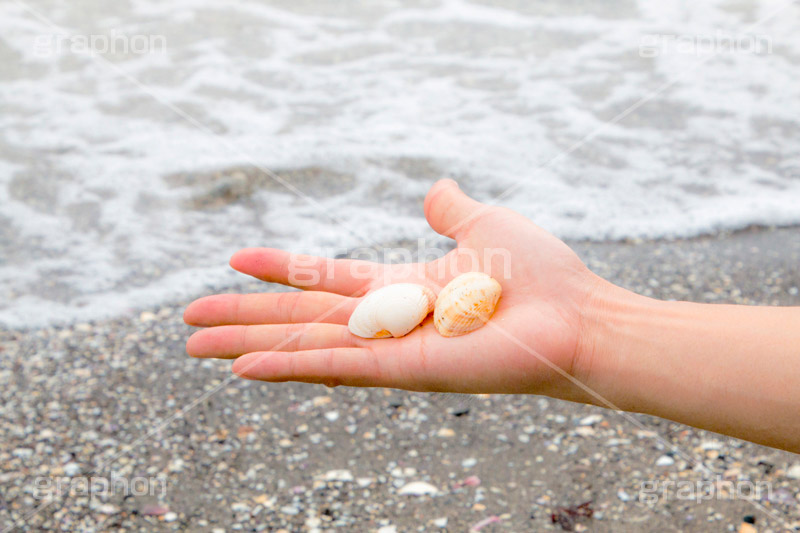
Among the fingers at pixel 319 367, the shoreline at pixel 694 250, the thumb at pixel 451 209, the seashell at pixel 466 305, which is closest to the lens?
the fingers at pixel 319 367

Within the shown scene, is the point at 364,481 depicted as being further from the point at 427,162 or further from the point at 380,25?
the point at 380,25

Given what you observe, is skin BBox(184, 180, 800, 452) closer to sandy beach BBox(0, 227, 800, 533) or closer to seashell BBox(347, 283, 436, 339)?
seashell BBox(347, 283, 436, 339)

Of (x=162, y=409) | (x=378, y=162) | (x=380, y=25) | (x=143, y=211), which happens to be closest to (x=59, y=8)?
(x=380, y=25)
